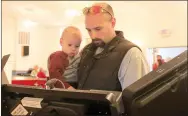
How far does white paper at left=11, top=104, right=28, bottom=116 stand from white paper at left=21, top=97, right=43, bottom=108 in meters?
0.02

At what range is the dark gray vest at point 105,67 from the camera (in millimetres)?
1142

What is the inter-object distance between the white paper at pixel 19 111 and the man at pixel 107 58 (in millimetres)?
424

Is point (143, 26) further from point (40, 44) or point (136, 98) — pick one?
point (136, 98)

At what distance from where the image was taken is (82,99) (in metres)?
0.65

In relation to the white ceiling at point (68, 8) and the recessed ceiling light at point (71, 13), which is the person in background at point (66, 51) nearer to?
the white ceiling at point (68, 8)

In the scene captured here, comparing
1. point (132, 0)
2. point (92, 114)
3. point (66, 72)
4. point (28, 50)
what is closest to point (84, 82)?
point (66, 72)

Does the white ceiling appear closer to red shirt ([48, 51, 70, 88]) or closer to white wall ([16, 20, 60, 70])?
white wall ([16, 20, 60, 70])

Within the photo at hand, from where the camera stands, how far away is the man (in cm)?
114

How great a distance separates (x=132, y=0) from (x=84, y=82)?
4451 millimetres

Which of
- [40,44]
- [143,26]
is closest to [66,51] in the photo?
[143,26]

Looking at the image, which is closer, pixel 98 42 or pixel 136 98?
pixel 136 98

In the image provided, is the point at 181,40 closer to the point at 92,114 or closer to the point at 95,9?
the point at 95,9

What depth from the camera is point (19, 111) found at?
813 millimetres

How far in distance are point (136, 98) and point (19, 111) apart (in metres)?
0.40
